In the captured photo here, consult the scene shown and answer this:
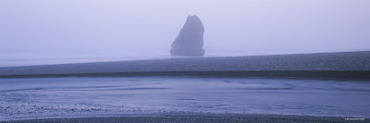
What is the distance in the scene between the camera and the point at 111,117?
8.47m

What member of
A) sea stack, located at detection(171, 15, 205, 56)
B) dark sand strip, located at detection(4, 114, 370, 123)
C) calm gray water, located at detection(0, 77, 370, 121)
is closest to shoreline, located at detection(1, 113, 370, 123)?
dark sand strip, located at detection(4, 114, 370, 123)

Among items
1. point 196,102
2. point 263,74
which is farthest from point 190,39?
point 196,102

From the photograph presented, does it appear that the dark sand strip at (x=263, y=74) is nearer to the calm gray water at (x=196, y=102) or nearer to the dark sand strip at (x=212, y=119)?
the calm gray water at (x=196, y=102)

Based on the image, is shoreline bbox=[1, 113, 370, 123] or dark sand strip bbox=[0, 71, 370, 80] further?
dark sand strip bbox=[0, 71, 370, 80]

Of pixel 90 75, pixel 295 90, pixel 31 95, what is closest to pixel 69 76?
pixel 90 75

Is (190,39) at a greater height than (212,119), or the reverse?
(190,39)

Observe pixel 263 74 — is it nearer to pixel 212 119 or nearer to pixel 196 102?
pixel 196 102

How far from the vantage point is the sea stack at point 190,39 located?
71556 millimetres

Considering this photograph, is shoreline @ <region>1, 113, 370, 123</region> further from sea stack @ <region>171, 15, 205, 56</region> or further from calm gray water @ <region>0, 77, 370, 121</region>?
sea stack @ <region>171, 15, 205, 56</region>

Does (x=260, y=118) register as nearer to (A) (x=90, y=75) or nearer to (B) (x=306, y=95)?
(B) (x=306, y=95)

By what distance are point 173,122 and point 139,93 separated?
6.09 meters

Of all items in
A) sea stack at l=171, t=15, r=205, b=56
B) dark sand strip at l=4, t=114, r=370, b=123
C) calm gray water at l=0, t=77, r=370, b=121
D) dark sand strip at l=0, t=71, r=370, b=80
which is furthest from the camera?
sea stack at l=171, t=15, r=205, b=56

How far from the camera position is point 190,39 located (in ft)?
240

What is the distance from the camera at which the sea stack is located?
7156cm
